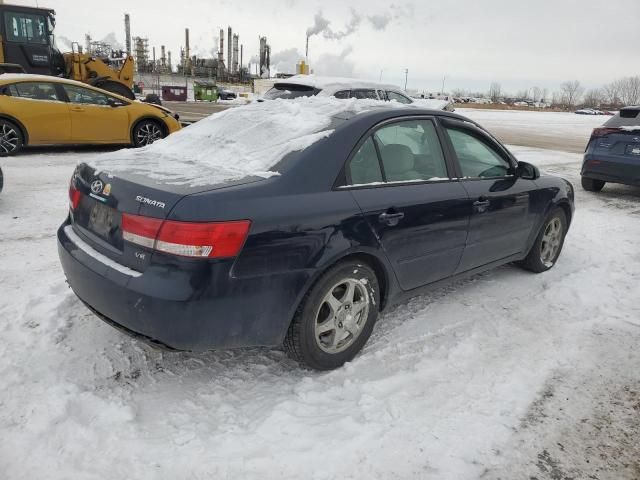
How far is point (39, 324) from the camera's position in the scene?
128 inches

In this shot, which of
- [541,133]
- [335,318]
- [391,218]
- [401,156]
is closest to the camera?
[335,318]

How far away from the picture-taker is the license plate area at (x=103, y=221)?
103 inches

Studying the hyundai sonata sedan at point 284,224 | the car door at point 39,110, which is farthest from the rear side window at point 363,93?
the hyundai sonata sedan at point 284,224

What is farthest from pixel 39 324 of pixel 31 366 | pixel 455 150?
pixel 455 150

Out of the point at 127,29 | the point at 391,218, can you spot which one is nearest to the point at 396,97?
the point at 391,218

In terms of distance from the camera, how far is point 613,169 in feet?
26.5

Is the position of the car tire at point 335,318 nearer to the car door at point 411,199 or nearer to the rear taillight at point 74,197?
the car door at point 411,199

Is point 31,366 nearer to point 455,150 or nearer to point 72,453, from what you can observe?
point 72,453

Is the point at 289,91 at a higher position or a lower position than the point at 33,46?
lower

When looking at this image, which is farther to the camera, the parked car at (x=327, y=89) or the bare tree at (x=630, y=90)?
the bare tree at (x=630, y=90)

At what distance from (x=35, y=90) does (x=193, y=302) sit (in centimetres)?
855

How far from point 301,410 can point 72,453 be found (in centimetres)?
107

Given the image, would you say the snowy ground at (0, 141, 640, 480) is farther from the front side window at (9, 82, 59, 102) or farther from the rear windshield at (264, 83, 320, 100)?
the front side window at (9, 82, 59, 102)

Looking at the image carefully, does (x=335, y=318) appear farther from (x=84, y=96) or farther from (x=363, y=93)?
(x=84, y=96)
